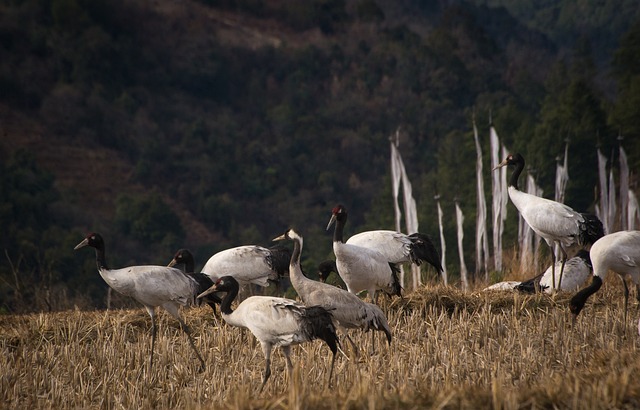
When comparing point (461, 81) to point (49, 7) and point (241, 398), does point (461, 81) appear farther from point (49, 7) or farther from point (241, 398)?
point (241, 398)

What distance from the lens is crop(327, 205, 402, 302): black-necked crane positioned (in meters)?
9.96

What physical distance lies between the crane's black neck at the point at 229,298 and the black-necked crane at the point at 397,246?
304cm

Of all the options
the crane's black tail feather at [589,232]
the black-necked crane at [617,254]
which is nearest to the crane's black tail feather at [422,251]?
the crane's black tail feather at [589,232]

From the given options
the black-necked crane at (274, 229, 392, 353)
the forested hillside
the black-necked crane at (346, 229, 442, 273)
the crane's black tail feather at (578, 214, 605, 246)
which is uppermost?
the black-necked crane at (274, 229, 392, 353)

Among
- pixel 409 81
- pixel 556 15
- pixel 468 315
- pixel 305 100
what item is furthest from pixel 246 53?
pixel 468 315

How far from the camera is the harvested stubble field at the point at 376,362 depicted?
631cm

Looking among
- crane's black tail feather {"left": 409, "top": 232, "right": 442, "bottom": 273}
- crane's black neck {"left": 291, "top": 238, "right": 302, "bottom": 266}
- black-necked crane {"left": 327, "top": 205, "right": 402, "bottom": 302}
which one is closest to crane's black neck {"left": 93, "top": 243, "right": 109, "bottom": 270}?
crane's black neck {"left": 291, "top": 238, "right": 302, "bottom": 266}

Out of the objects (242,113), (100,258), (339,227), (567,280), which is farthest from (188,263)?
(242,113)

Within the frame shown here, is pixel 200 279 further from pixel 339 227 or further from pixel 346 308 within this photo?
pixel 346 308

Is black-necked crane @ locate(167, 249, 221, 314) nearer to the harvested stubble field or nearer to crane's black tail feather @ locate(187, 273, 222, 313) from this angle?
crane's black tail feather @ locate(187, 273, 222, 313)

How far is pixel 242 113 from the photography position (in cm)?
5659

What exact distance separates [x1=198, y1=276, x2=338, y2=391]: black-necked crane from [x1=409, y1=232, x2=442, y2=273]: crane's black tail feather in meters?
3.85

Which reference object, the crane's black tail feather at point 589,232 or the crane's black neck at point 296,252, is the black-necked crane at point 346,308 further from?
the crane's black tail feather at point 589,232

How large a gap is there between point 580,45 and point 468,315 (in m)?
49.6
